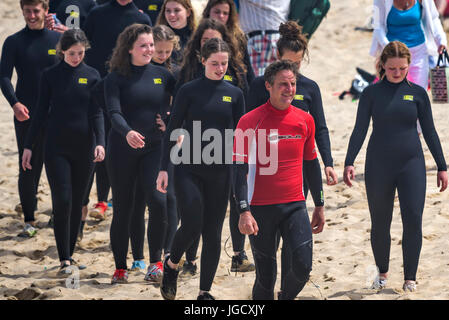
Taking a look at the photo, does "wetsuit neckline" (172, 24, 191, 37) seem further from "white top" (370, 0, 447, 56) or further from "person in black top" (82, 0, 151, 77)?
"white top" (370, 0, 447, 56)

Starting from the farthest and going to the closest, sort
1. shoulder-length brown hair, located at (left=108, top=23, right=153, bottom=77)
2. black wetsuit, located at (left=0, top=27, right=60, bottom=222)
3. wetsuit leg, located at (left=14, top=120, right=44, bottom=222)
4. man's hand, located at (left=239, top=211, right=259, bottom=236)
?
1. wetsuit leg, located at (left=14, top=120, right=44, bottom=222)
2. black wetsuit, located at (left=0, top=27, right=60, bottom=222)
3. shoulder-length brown hair, located at (left=108, top=23, right=153, bottom=77)
4. man's hand, located at (left=239, top=211, right=259, bottom=236)

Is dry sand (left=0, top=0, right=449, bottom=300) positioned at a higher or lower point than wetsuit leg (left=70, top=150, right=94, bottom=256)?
lower

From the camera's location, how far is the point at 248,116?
5906 mm

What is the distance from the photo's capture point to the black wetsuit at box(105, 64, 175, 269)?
7.19m

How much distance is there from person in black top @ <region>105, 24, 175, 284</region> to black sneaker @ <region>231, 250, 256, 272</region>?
28.1 inches

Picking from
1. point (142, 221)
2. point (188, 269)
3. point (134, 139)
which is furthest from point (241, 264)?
point (134, 139)

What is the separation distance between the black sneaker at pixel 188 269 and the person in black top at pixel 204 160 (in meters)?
0.89

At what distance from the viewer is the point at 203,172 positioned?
6449 millimetres

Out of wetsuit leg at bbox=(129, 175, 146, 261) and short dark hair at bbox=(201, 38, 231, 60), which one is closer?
short dark hair at bbox=(201, 38, 231, 60)

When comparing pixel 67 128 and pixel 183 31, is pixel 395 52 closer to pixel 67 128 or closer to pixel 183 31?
pixel 183 31

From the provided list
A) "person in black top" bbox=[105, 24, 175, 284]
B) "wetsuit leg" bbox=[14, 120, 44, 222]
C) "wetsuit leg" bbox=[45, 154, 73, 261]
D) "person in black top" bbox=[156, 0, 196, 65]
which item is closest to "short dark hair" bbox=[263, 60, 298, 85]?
"person in black top" bbox=[105, 24, 175, 284]

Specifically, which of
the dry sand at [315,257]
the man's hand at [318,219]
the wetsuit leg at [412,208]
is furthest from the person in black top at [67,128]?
the wetsuit leg at [412,208]

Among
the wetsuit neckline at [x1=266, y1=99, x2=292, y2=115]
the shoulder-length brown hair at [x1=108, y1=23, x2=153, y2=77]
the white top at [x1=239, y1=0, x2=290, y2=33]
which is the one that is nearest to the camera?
the wetsuit neckline at [x1=266, y1=99, x2=292, y2=115]
